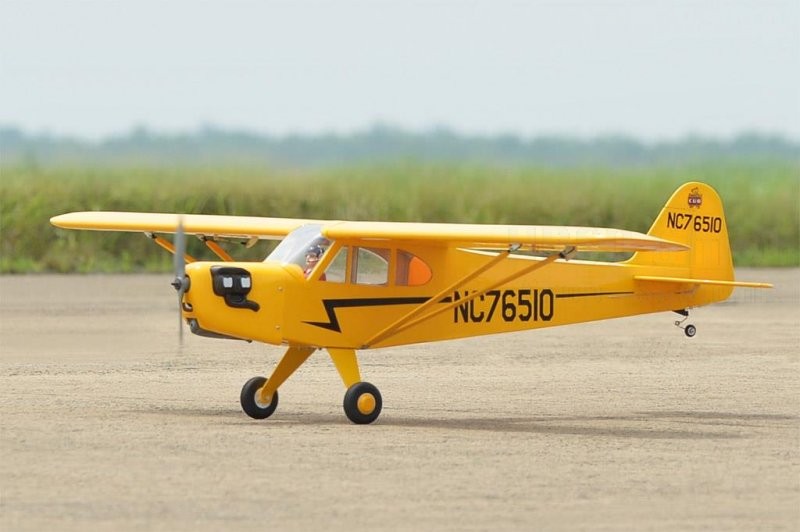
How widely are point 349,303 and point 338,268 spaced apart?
0.33 meters

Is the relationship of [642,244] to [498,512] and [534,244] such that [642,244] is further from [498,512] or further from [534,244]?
[498,512]

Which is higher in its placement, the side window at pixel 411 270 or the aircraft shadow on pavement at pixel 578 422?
the side window at pixel 411 270

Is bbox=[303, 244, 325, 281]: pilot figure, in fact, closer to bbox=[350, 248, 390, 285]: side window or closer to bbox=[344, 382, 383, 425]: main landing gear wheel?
bbox=[350, 248, 390, 285]: side window

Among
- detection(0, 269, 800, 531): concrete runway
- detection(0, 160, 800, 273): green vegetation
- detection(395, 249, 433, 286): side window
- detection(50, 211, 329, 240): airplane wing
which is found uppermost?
detection(0, 160, 800, 273): green vegetation

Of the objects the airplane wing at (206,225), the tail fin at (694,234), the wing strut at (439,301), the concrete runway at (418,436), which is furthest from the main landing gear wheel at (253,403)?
the tail fin at (694,234)

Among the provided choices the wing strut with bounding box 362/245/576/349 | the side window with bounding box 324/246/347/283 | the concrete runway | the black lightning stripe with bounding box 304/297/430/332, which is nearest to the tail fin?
the concrete runway

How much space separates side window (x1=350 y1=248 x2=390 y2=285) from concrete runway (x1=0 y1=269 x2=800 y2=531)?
1.30 m

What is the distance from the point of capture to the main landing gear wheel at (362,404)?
47.6 ft

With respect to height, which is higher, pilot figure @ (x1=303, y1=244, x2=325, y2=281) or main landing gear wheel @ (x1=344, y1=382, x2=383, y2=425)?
pilot figure @ (x1=303, y1=244, x2=325, y2=281)

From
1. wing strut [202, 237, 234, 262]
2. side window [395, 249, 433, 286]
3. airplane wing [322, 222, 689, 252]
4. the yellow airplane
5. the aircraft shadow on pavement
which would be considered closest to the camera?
airplane wing [322, 222, 689, 252]

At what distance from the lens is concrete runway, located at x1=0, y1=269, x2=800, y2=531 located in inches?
416

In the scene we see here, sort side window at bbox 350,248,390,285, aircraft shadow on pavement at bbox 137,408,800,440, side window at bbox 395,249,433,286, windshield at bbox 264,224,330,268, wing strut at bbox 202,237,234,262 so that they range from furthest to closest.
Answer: wing strut at bbox 202,237,234,262 → side window at bbox 395,249,433,286 → side window at bbox 350,248,390,285 → windshield at bbox 264,224,330,268 → aircraft shadow on pavement at bbox 137,408,800,440

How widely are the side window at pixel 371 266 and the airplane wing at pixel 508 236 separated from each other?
4.8 inches

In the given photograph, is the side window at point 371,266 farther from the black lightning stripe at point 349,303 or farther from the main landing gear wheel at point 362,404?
the main landing gear wheel at point 362,404
